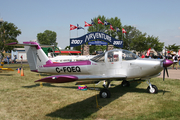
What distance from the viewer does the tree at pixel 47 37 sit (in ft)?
424

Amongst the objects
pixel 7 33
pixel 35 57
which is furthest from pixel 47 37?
pixel 35 57

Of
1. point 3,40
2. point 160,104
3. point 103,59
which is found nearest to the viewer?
point 160,104

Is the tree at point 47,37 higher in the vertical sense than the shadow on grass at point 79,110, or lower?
higher

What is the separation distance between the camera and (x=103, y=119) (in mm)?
4723

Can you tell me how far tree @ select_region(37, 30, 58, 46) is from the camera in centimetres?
12934

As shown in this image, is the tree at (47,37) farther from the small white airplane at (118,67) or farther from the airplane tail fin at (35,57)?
the small white airplane at (118,67)

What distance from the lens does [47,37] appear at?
442 feet

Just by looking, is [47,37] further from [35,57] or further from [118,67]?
[118,67]

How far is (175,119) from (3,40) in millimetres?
48230

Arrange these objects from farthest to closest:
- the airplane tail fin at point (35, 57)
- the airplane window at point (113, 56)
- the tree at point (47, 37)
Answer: the tree at point (47, 37) → the airplane tail fin at point (35, 57) → the airplane window at point (113, 56)

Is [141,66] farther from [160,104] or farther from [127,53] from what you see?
[160,104]

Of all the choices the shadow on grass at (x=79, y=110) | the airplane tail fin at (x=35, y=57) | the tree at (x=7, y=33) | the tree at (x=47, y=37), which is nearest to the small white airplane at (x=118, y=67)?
the shadow on grass at (x=79, y=110)

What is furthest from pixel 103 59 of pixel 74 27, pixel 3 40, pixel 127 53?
pixel 3 40

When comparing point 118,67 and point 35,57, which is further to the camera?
point 35,57
